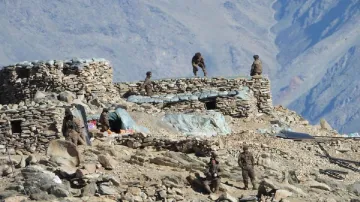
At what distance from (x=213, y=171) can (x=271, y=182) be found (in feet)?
5.55

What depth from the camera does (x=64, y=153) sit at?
3506 centimetres

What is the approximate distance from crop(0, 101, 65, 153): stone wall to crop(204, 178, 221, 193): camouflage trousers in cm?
462

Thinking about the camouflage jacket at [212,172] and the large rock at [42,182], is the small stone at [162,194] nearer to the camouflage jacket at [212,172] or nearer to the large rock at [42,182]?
the camouflage jacket at [212,172]

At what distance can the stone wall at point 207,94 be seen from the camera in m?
49.5

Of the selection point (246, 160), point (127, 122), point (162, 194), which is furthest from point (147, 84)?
point (162, 194)

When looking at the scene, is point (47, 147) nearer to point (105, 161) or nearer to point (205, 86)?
point (105, 161)

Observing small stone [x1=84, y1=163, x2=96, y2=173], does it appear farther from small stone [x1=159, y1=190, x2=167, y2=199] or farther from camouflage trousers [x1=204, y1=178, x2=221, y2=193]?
camouflage trousers [x1=204, y1=178, x2=221, y2=193]

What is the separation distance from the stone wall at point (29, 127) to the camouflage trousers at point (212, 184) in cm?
462

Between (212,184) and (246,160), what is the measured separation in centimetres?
220

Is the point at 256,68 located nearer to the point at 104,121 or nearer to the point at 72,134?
the point at 104,121

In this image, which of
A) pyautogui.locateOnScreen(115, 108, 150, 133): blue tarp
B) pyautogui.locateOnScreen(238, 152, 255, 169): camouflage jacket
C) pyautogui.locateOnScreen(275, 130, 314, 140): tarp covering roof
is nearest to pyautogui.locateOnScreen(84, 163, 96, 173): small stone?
pyautogui.locateOnScreen(238, 152, 255, 169): camouflage jacket

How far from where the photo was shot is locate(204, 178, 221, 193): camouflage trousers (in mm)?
35053

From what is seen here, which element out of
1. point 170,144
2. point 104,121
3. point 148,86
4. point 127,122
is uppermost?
point 148,86

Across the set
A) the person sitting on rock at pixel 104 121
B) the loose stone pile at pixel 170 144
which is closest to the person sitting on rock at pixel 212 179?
the loose stone pile at pixel 170 144
